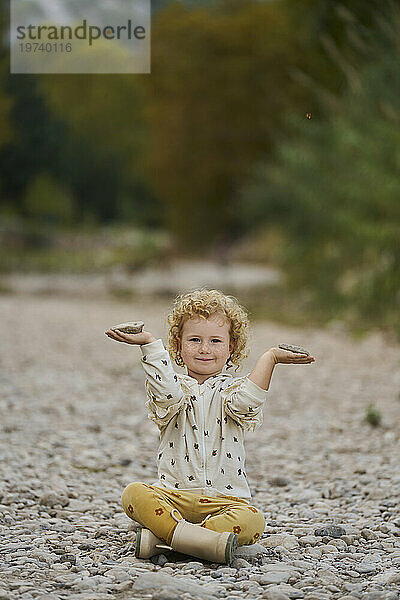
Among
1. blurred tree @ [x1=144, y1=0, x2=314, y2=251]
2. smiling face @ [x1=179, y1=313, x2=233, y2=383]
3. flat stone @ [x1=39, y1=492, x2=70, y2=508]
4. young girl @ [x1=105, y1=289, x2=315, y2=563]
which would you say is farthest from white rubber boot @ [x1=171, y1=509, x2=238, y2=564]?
blurred tree @ [x1=144, y1=0, x2=314, y2=251]

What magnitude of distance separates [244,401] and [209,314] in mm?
234

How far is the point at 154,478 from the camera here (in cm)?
312

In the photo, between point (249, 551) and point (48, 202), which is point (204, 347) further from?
point (48, 202)

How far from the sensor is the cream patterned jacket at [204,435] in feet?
7.27

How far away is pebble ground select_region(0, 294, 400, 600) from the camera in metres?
1.96

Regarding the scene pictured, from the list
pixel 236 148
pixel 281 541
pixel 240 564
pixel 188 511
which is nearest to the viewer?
pixel 240 564

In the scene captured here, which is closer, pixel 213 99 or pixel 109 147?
pixel 213 99

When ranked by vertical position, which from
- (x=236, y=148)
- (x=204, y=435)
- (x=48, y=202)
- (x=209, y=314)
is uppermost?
(x=236, y=148)

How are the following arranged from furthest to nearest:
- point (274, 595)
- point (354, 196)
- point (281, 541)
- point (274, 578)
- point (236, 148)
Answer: point (236, 148) < point (354, 196) < point (281, 541) < point (274, 578) < point (274, 595)

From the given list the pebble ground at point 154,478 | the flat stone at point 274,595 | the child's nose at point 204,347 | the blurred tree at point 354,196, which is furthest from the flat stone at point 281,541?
the blurred tree at point 354,196

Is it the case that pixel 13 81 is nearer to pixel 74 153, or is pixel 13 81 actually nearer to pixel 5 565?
pixel 74 153

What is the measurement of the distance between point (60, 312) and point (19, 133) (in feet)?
25.1

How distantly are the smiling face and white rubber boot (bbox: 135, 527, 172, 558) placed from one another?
1.35 feet

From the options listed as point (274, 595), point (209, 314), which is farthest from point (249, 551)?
point (209, 314)
